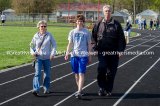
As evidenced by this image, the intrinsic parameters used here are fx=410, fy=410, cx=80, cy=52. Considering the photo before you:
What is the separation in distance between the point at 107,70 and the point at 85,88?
1.11 meters

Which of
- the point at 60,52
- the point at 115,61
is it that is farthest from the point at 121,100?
the point at 60,52

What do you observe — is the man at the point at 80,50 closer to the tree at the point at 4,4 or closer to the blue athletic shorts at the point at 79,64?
the blue athletic shorts at the point at 79,64

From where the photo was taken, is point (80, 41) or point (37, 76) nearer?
point (80, 41)

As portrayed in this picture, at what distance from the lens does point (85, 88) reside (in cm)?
1048

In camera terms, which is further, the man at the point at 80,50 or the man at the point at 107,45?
the man at the point at 107,45

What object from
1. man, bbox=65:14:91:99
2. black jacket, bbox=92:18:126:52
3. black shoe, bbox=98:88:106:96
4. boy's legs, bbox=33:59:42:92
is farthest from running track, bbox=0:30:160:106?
black jacket, bbox=92:18:126:52

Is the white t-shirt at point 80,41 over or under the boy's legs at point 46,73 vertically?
over

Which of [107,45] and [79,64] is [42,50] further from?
[107,45]

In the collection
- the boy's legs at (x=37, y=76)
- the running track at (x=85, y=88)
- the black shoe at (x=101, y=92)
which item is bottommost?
the running track at (x=85, y=88)

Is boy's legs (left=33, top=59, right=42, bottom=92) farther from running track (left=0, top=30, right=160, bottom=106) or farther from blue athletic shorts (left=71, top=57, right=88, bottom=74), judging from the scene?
blue athletic shorts (left=71, top=57, right=88, bottom=74)

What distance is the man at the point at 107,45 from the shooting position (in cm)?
939

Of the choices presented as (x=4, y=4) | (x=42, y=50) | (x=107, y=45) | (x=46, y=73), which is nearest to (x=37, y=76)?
(x=46, y=73)

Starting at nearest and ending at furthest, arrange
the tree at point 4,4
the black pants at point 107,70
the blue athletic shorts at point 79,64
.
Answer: the blue athletic shorts at point 79,64 → the black pants at point 107,70 → the tree at point 4,4

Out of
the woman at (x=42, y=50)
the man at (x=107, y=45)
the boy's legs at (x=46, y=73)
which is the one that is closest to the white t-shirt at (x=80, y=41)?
the man at (x=107, y=45)
